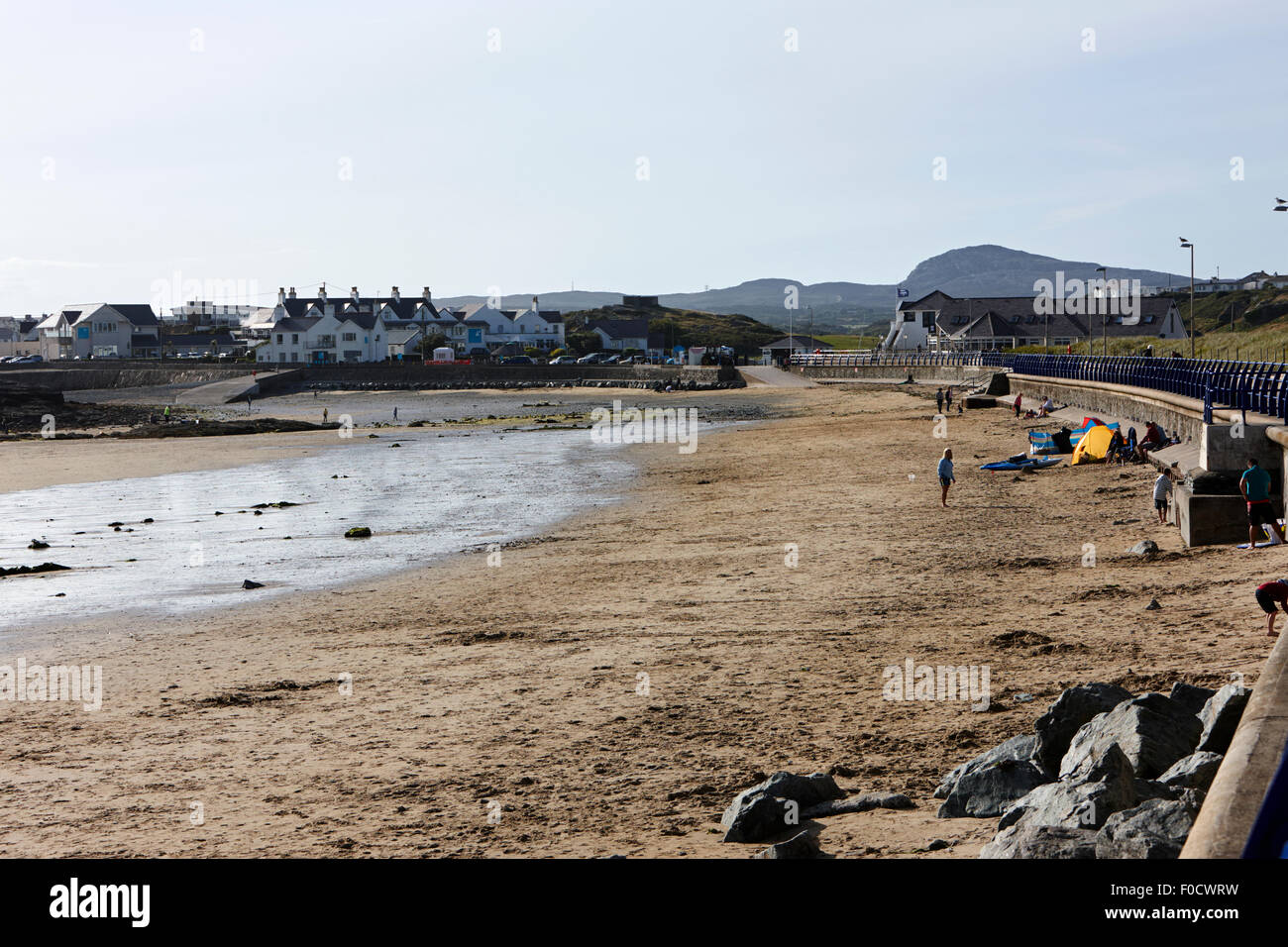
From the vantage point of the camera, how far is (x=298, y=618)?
50.3 ft

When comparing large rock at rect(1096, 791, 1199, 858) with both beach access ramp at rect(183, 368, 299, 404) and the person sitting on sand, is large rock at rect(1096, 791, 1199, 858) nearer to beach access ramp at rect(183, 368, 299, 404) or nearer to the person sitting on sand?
the person sitting on sand

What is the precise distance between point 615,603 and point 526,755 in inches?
245

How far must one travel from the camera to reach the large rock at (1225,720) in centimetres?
668

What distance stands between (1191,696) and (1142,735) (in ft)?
3.03

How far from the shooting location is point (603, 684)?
11180 mm

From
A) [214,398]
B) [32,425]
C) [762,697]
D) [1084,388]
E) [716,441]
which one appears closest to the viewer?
[762,697]

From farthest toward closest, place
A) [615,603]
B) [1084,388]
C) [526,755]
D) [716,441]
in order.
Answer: [716,441]
[1084,388]
[615,603]
[526,755]

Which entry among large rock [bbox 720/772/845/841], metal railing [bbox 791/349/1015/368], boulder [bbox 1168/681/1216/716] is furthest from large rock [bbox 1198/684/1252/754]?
metal railing [bbox 791/349/1015/368]

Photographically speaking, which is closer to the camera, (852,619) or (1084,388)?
(852,619)

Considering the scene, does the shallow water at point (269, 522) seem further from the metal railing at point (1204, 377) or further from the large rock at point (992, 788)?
the metal railing at point (1204, 377)

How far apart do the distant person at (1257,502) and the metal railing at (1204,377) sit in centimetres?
482
